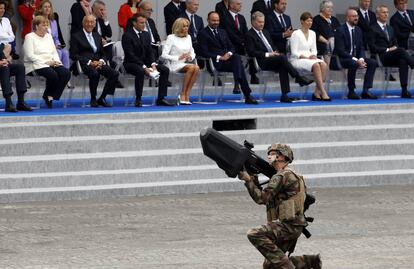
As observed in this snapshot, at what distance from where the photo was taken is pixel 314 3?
27.2 metres

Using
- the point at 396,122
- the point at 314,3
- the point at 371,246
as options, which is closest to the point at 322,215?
the point at 371,246

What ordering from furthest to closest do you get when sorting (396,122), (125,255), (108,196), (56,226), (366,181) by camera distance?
(396,122) → (366,181) → (108,196) → (56,226) → (125,255)

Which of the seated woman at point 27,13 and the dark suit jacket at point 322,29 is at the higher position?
the seated woman at point 27,13

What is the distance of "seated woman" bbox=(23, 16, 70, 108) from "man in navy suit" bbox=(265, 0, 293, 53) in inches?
166

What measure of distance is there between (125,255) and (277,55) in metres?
8.98

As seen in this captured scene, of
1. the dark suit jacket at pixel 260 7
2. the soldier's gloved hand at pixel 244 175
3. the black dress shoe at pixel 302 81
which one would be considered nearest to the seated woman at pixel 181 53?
the black dress shoe at pixel 302 81

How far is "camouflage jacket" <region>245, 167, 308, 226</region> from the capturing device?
12242 mm

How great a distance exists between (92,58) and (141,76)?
84cm

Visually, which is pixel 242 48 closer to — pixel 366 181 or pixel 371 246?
pixel 366 181

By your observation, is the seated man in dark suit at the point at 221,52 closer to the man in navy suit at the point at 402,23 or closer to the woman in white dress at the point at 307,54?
the woman in white dress at the point at 307,54

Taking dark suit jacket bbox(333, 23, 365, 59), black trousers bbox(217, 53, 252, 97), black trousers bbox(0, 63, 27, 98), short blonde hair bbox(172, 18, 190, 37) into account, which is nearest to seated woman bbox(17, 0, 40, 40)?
black trousers bbox(0, 63, 27, 98)

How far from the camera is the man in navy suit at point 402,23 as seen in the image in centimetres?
2481

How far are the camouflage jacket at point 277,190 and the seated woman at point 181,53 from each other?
9.86m

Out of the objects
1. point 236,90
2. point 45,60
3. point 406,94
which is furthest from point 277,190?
point 406,94
